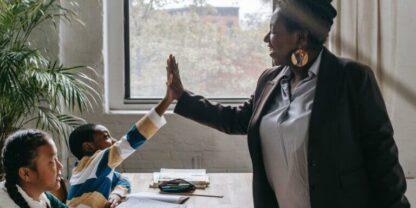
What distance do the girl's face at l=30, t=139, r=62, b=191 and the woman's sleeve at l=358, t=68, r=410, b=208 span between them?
93 centimetres

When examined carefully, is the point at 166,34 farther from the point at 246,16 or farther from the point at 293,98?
the point at 293,98

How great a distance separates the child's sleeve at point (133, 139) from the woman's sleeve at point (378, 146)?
85 centimetres

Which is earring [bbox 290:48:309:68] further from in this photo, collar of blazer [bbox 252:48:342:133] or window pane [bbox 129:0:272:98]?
window pane [bbox 129:0:272:98]

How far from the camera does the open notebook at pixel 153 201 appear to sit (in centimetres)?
212

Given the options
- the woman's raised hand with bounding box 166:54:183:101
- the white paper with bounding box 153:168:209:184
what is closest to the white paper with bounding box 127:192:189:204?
the white paper with bounding box 153:168:209:184

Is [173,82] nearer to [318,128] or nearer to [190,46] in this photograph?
[318,128]

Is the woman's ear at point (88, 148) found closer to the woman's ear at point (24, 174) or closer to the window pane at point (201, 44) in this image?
the woman's ear at point (24, 174)

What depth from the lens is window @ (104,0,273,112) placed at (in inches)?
148

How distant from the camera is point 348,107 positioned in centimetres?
165

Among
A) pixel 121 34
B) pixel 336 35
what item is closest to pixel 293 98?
pixel 336 35

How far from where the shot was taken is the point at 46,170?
1.76 metres

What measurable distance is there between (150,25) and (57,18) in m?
0.66

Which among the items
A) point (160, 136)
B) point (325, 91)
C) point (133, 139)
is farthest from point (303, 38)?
point (160, 136)

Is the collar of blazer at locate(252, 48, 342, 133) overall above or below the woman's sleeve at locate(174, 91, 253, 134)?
above
